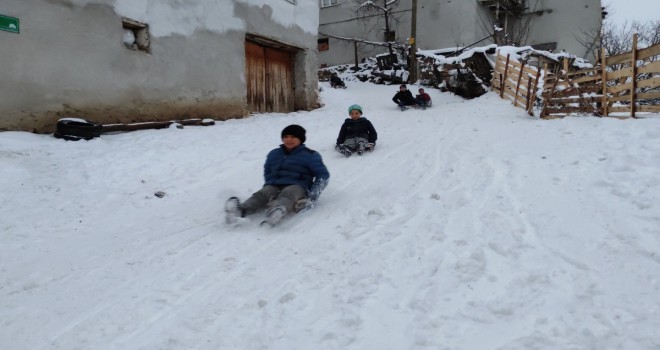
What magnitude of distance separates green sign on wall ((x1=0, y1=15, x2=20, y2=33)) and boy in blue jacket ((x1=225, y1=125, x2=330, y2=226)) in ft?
16.3

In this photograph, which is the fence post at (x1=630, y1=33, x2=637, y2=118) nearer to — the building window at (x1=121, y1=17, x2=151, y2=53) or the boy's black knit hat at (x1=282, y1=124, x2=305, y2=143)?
the boy's black knit hat at (x1=282, y1=124, x2=305, y2=143)

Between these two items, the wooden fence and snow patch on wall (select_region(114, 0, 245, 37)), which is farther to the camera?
snow patch on wall (select_region(114, 0, 245, 37))

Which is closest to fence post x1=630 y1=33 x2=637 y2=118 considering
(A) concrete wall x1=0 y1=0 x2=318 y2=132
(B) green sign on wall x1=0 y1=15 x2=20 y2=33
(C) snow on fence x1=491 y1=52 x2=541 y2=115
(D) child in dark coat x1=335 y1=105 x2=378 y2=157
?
(C) snow on fence x1=491 y1=52 x2=541 y2=115

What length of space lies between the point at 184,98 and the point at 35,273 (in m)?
6.78

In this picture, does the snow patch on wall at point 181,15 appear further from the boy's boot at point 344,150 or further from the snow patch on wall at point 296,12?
the boy's boot at point 344,150

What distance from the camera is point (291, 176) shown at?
4.50 meters

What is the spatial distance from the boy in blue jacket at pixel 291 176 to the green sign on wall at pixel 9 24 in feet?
16.3

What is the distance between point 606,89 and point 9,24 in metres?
10.0

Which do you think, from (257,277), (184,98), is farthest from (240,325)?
(184,98)

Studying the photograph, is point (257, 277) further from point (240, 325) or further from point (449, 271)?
point (449, 271)

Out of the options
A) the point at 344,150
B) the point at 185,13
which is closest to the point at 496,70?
the point at 344,150

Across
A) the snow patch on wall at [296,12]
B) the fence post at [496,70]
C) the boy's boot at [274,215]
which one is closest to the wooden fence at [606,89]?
the fence post at [496,70]

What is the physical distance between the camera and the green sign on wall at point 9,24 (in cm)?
630

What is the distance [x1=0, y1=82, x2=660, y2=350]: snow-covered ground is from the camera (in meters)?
2.20
